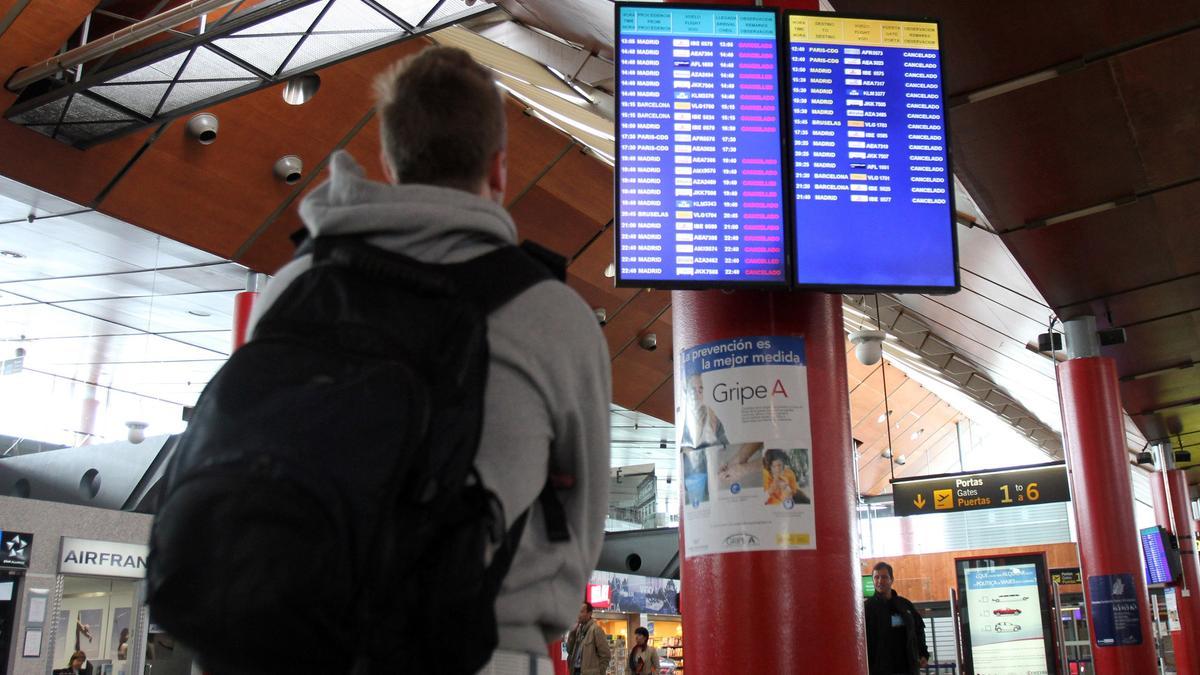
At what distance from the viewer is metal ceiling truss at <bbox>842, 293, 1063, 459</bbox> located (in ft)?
65.9

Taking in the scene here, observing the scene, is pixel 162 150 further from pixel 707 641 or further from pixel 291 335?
pixel 291 335

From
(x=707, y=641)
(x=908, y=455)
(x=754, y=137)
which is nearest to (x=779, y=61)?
(x=754, y=137)

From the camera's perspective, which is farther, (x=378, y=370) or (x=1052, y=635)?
(x=1052, y=635)

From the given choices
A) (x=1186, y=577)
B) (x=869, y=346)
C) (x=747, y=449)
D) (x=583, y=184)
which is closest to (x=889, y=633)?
(x=747, y=449)

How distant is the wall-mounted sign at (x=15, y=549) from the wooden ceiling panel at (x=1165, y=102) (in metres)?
13.4

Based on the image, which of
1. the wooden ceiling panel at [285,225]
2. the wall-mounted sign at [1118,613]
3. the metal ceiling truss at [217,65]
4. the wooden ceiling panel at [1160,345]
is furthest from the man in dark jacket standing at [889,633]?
the wooden ceiling panel at [285,225]

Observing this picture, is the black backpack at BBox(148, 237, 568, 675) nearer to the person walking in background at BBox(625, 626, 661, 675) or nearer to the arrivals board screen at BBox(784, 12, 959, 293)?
the arrivals board screen at BBox(784, 12, 959, 293)

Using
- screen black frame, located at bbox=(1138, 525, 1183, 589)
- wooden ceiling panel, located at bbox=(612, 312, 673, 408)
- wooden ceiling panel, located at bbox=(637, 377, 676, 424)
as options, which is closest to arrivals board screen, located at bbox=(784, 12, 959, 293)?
wooden ceiling panel, located at bbox=(612, 312, 673, 408)

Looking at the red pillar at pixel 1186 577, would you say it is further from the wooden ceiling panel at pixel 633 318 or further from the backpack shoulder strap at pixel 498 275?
the backpack shoulder strap at pixel 498 275

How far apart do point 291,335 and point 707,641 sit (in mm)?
3362

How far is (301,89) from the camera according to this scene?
12867 millimetres

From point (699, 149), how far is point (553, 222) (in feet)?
40.2

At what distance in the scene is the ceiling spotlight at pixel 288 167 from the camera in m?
13.3

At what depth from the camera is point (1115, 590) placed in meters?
12.2
